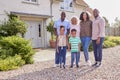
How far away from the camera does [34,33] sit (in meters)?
21.7

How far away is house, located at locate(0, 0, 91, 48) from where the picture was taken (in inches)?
763

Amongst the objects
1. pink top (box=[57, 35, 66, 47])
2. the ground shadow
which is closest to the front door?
pink top (box=[57, 35, 66, 47])

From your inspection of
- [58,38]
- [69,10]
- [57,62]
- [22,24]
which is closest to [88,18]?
[58,38]

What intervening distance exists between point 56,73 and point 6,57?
344 cm

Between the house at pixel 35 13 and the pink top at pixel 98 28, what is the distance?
32.3 feet

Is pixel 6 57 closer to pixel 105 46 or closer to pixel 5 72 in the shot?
pixel 5 72

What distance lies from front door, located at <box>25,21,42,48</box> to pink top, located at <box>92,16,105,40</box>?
11.1m

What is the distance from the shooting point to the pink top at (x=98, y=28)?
10398 millimetres

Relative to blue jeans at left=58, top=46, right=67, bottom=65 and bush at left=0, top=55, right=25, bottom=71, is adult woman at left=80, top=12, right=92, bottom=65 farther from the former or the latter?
bush at left=0, top=55, right=25, bottom=71

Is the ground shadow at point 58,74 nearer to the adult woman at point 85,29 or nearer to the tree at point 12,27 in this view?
the adult woman at point 85,29

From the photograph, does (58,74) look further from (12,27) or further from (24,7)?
(24,7)

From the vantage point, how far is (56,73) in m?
9.23

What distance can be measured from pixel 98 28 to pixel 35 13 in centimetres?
1149

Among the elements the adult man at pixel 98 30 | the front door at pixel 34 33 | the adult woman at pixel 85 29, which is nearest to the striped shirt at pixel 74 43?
the adult woman at pixel 85 29
